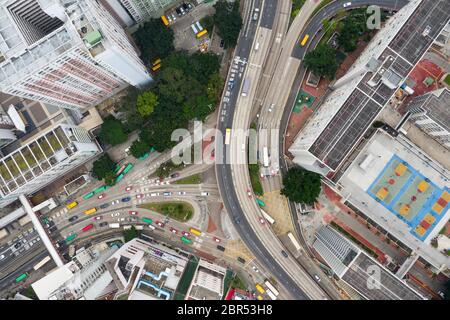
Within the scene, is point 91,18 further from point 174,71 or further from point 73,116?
point 73,116

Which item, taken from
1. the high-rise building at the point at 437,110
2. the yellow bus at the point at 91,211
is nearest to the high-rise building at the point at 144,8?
the yellow bus at the point at 91,211

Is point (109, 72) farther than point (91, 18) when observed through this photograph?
Yes

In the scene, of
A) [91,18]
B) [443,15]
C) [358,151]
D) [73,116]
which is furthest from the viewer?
[73,116]

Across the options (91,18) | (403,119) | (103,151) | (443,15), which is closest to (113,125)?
(103,151)

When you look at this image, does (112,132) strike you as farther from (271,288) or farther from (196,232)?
(271,288)

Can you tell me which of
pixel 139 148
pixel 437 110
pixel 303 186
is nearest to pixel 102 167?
pixel 139 148

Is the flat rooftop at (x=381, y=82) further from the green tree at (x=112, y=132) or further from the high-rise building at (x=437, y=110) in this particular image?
the green tree at (x=112, y=132)
